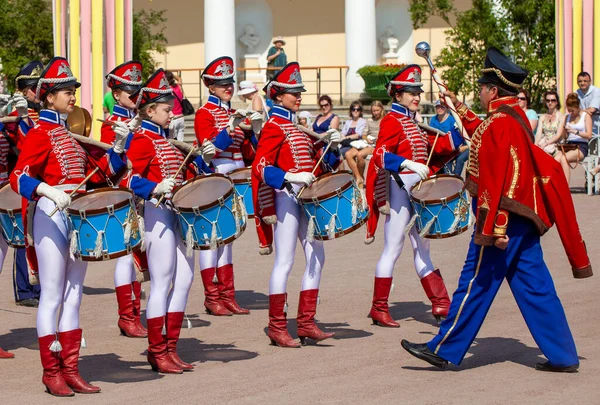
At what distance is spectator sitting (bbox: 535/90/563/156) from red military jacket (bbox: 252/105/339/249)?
29.6ft

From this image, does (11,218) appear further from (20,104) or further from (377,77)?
(377,77)

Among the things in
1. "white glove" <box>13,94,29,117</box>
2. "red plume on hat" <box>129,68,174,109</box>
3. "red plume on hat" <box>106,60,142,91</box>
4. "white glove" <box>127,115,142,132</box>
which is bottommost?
"white glove" <box>127,115,142,132</box>

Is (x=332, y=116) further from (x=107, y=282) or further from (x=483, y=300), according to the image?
(x=483, y=300)

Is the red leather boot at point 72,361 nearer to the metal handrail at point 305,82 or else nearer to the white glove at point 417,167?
the white glove at point 417,167

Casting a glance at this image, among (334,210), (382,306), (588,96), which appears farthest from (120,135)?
(588,96)

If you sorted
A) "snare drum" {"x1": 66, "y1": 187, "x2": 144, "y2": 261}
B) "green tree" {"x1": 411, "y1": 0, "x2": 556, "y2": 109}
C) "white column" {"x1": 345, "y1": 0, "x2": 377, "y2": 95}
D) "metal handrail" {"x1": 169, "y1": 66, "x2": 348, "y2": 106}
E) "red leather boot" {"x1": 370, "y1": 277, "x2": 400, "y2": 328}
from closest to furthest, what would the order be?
"snare drum" {"x1": 66, "y1": 187, "x2": 144, "y2": 261} → "red leather boot" {"x1": 370, "y1": 277, "x2": 400, "y2": 328} → "green tree" {"x1": 411, "y1": 0, "x2": 556, "y2": 109} → "white column" {"x1": 345, "y1": 0, "x2": 377, "y2": 95} → "metal handrail" {"x1": 169, "y1": 66, "x2": 348, "y2": 106}

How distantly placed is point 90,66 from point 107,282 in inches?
373

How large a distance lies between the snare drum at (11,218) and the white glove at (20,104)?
1.84 feet

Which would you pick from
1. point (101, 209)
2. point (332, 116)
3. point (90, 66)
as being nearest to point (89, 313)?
point (101, 209)

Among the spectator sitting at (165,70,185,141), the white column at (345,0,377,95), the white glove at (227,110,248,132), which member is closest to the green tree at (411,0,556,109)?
the white column at (345,0,377,95)

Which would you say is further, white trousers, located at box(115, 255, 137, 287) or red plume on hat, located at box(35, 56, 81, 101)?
white trousers, located at box(115, 255, 137, 287)

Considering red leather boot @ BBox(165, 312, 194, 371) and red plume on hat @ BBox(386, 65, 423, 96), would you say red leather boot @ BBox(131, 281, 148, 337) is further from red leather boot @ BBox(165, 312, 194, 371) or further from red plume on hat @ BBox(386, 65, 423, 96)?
red plume on hat @ BBox(386, 65, 423, 96)

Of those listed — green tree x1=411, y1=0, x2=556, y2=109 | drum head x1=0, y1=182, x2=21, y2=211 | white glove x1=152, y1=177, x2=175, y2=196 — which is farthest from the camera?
green tree x1=411, y1=0, x2=556, y2=109

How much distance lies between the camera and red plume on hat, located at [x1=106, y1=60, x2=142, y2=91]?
870 cm
